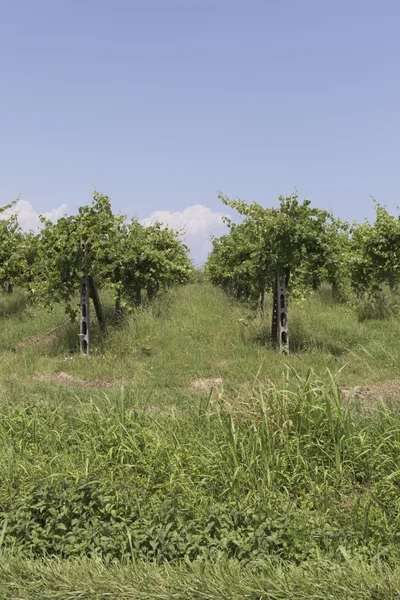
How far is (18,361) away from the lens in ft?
36.8

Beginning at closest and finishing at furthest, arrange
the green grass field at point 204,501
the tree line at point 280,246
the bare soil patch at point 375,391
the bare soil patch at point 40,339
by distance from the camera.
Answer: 1. the green grass field at point 204,501
2. the bare soil patch at point 375,391
3. the tree line at point 280,246
4. the bare soil patch at point 40,339

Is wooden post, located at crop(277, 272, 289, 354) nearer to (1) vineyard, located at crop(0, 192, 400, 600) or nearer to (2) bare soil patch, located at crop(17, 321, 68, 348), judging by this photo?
(1) vineyard, located at crop(0, 192, 400, 600)

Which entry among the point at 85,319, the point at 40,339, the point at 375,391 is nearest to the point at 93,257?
the point at 85,319

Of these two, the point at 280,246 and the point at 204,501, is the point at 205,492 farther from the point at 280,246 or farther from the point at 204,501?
the point at 280,246

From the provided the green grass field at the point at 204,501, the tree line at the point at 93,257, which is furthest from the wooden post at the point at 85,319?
the green grass field at the point at 204,501

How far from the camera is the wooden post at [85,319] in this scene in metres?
11.7

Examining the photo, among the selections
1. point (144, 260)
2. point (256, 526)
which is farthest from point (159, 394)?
point (144, 260)

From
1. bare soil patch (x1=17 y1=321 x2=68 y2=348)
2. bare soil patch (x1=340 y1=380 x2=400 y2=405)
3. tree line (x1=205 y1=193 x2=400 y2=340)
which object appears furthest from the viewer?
bare soil patch (x1=17 y1=321 x2=68 y2=348)

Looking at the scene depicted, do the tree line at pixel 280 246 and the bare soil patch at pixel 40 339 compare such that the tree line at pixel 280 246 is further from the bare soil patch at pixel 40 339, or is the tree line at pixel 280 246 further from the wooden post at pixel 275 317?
the bare soil patch at pixel 40 339

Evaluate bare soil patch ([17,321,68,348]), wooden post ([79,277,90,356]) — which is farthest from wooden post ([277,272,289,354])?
bare soil patch ([17,321,68,348])

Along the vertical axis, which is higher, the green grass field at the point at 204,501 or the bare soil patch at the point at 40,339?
the bare soil patch at the point at 40,339

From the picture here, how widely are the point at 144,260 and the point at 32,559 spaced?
11000 millimetres

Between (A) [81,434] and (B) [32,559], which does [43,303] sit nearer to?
(A) [81,434]

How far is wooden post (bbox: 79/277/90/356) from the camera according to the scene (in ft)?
38.5
